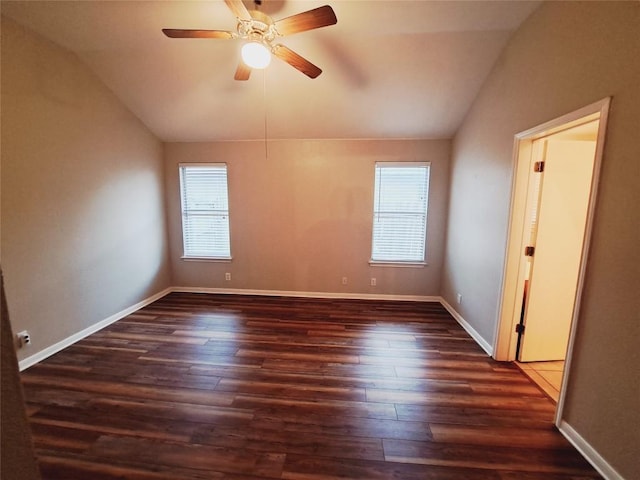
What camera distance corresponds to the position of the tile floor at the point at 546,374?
83.1 inches

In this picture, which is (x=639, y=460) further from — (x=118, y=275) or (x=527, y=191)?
(x=118, y=275)

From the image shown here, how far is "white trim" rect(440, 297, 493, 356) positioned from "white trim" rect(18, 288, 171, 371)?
4.05 metres

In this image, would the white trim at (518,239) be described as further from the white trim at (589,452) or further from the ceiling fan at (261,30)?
the ceiling fan at (261,30)

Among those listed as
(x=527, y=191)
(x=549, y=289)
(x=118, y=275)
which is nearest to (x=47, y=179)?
(x=118, y=275)

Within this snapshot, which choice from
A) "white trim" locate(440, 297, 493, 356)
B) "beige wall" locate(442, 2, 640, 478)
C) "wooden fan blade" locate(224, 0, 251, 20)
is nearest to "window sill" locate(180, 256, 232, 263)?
"wooden fan blade" locate(224, 0, 251, 20)

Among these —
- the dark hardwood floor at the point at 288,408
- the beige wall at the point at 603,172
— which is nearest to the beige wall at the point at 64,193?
the dark hardwood floor at the point at 288,408

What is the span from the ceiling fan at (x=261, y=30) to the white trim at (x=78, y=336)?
2857 mm

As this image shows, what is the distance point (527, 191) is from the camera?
7.38ft

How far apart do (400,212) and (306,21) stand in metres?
2.76

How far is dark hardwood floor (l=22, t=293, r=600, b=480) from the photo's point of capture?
149 centimetres

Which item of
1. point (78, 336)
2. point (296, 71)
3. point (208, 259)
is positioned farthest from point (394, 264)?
point (78, 336)

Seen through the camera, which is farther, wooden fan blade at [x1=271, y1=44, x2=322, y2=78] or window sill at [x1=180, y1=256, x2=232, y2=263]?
window sill at [x1=180, y1=256, x2=232, y2=263]

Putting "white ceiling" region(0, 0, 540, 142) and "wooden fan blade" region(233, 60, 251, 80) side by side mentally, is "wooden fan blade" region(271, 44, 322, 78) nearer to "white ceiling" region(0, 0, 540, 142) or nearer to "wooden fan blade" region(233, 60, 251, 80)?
"wooden fan blade" region(233, 60, 251, 80)

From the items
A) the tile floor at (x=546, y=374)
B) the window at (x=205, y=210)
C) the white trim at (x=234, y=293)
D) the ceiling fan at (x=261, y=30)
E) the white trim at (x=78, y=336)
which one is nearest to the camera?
the ceiling fan at (x=261, y=30)
